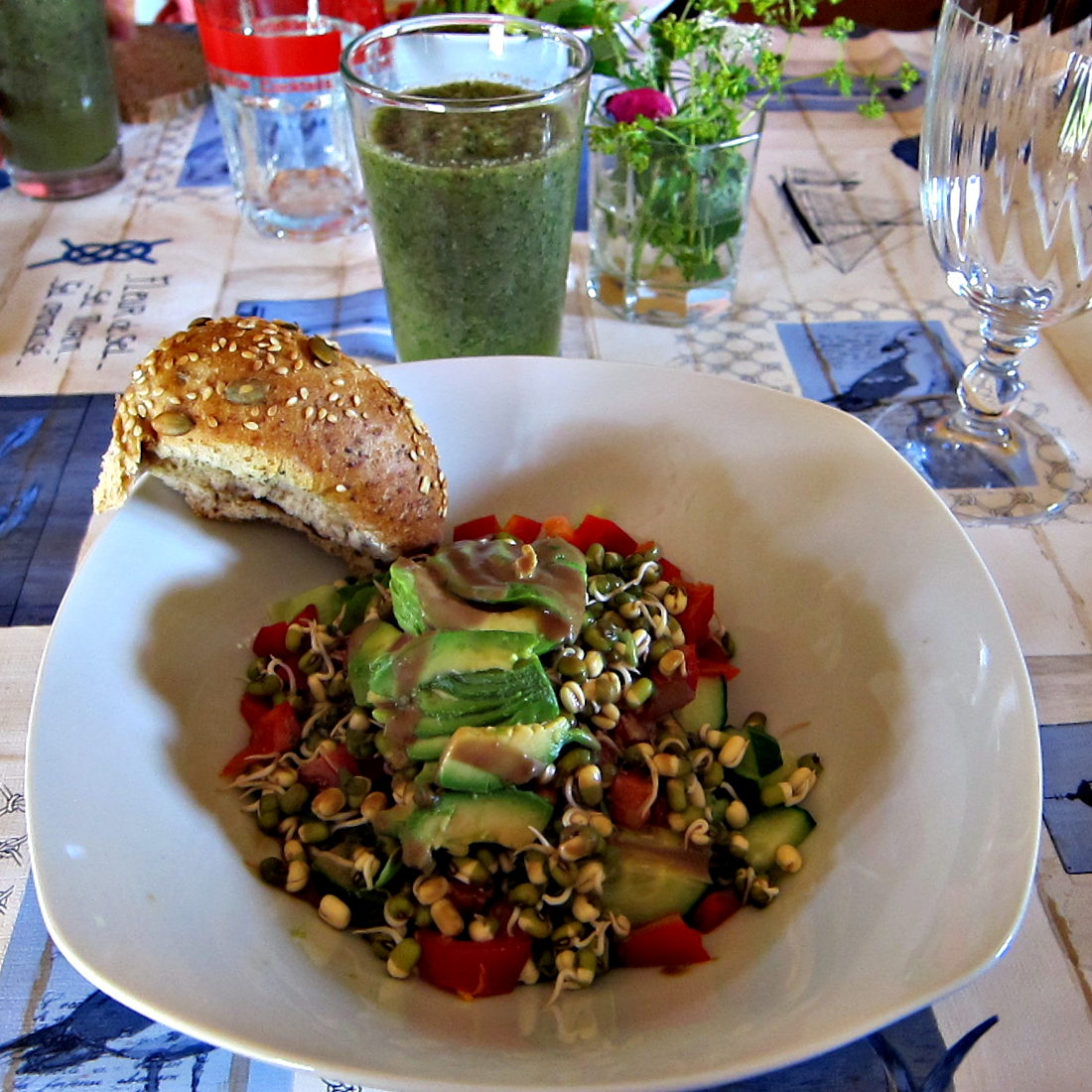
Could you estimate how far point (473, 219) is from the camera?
5.30 feet

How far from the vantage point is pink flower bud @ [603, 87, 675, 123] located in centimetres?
177

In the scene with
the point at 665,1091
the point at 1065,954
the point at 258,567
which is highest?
the point at 665,1091

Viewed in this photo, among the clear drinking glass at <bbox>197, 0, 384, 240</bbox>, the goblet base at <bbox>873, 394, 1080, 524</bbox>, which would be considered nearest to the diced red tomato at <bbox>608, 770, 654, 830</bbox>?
the goblet base at <bbox>873, 394, 1080, 524</bbox>

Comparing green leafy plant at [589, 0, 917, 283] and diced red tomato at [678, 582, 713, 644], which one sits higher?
green leafy plant at [589, 0, 917, 283]

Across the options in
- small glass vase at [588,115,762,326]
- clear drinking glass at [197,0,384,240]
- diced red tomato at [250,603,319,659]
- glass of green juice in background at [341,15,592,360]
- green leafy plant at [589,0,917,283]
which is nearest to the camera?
diced red tomato at [250,603,319,659]

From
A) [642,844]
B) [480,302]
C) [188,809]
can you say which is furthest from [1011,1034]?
[480,302]

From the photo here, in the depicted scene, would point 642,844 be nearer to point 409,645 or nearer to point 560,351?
point 409,645

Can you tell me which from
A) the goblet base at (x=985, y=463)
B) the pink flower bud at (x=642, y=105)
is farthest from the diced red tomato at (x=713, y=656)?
the pink flower bud at (x=642, y=105)

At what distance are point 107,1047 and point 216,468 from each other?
2.27 ft

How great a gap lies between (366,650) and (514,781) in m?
0.27

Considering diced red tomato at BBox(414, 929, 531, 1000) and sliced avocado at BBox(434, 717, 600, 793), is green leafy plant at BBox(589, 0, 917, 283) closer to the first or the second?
sliced avocado at BBox(434, 717, 600, 793)

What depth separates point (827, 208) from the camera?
8.09 feet

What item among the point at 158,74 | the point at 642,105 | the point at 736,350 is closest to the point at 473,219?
the point at 642,105

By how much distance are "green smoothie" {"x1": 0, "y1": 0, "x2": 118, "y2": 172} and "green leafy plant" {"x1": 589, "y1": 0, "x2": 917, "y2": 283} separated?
1.23 metres
